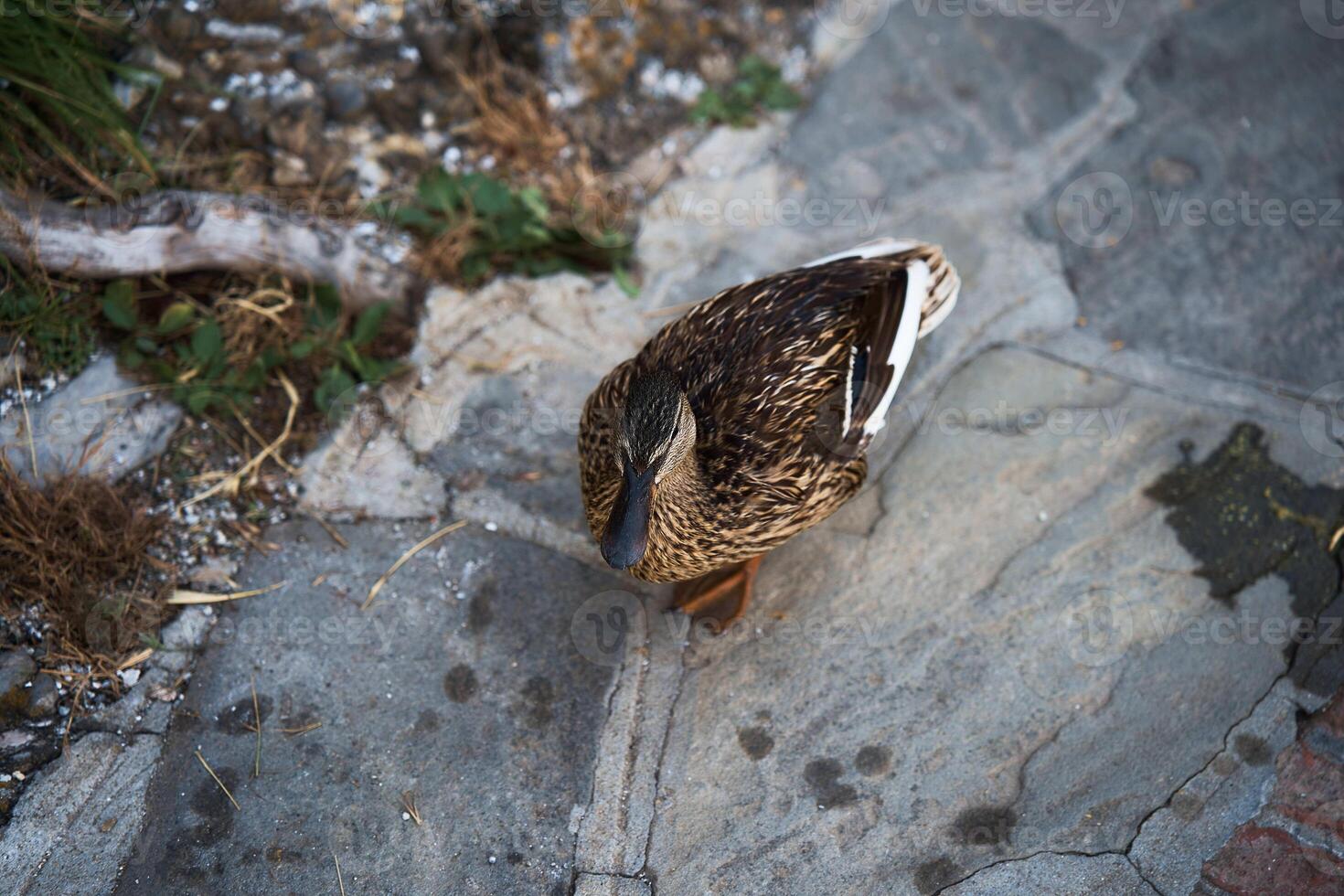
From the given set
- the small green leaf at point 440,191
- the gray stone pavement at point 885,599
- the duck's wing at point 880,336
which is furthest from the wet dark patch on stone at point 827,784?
the small green leaf at point 440,191

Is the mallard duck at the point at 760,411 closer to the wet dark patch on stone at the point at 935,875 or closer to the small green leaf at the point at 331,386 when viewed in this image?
the wet dark patch on stone at the point at 935,875

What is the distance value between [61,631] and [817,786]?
2134mm

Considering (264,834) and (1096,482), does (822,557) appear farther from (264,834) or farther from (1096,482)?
(264,834)

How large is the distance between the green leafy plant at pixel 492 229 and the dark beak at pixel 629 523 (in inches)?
60.4

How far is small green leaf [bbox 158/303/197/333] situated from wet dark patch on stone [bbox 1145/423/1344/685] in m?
3.27

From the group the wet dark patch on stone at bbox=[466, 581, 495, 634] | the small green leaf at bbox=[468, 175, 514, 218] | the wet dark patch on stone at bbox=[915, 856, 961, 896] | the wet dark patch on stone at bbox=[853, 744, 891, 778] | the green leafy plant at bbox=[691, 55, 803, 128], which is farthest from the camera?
the green leafy plant at bbox=[691, 55, 803, 128]

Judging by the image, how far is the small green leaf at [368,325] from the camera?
343 cm

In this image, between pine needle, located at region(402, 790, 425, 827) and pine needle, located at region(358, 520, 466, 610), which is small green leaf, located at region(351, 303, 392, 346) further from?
pine needle, located at region(402, 790, 425, 827)

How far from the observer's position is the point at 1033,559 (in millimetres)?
3115

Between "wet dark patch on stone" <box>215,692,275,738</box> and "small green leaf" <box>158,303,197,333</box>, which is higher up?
"small green leaf" <box>158,303,197,333</box>

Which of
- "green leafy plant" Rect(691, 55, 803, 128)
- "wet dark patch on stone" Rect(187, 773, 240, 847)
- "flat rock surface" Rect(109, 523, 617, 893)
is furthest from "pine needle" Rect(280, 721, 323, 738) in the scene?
"green leafy plant" Rect(691, 55, 803, 128)

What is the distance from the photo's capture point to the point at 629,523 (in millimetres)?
2373

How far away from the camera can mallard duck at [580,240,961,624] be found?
2.71m

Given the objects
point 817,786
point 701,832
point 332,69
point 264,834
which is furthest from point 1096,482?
point 332,69
